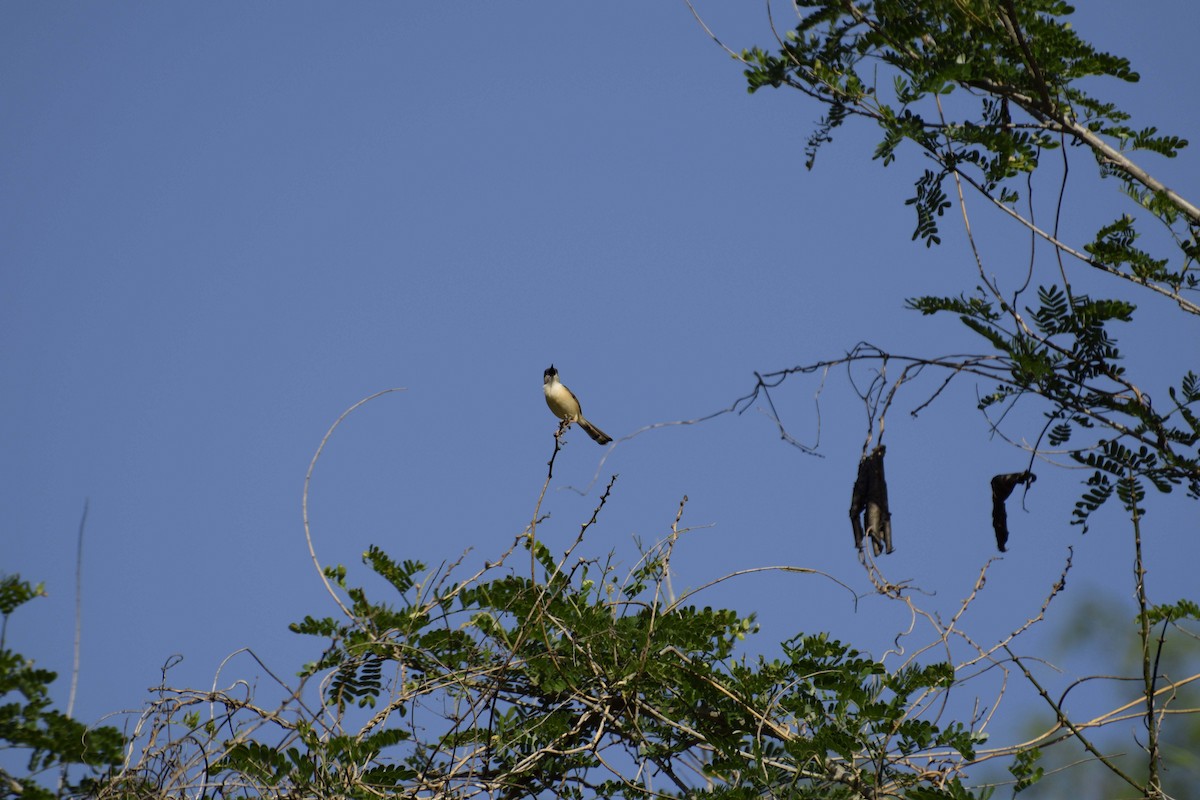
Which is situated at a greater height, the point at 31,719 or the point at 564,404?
the point at 564,404

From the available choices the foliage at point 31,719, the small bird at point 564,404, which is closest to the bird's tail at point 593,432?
the small bird at point 564,404

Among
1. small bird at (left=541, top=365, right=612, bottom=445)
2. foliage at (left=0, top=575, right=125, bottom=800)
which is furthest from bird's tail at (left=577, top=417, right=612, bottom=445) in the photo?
foliage at (left=0, top=575, right=125, bottom=800)

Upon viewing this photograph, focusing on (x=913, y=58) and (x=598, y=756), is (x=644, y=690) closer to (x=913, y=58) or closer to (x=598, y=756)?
(x=598, y=756)

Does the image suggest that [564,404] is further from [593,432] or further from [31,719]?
[31,719]

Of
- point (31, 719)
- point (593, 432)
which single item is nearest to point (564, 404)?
point (593, 432)

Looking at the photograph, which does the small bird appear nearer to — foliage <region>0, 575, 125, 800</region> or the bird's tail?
the bird's tail

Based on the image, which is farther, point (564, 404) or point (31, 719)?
point (564, 404)

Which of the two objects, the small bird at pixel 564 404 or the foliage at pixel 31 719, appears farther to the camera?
the small bird at pixel 564 404

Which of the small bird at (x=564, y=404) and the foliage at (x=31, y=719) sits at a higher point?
the small bird at (x=564, y=404)

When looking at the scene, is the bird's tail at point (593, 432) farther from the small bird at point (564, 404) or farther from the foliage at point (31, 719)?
the foliage at point (31, 719)

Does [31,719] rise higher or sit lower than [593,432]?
lower

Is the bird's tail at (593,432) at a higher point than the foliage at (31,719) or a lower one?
higher

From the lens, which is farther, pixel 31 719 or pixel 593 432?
pixel 593 432

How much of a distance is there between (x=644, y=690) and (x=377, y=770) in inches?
31.8
